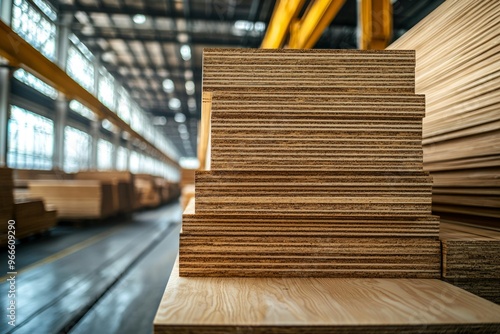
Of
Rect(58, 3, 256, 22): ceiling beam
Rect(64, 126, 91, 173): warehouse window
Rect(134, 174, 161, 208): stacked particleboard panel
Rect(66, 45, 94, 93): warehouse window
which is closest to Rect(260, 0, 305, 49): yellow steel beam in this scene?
Rect(58, 3, 256, 22): ceiling beam

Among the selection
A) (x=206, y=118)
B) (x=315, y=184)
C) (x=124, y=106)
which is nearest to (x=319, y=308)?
(x=315, y=184)

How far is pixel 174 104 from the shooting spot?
20.6 m

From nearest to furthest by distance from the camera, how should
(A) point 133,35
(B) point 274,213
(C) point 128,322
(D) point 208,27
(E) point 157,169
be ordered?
1. (B) point 274,213
2. (C) point 128,322
3. (A) point 133,35
4. (D) point 208,27
5. (E) point 157,169

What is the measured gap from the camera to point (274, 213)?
54.4 inches

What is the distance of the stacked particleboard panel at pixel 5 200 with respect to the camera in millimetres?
4371

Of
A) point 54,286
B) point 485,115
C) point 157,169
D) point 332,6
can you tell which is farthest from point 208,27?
point 157,169

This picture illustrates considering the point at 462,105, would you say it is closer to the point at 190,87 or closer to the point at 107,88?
the point at 107,88

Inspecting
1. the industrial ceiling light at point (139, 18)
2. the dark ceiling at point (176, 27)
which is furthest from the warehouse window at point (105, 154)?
the industrial ceiling light at point (139, 18)

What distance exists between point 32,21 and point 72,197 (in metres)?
4.07

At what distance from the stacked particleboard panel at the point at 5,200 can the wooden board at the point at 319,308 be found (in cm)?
430

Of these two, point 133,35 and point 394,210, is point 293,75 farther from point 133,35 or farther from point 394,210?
point 133,35

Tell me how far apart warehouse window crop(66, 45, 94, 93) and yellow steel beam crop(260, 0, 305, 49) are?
270 inches

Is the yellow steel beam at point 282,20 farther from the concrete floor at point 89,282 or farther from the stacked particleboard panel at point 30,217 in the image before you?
the stacked particleboard panel at point 30,217

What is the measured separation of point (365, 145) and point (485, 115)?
1.10 metres
